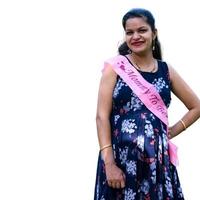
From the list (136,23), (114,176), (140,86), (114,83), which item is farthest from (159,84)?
(114,176)

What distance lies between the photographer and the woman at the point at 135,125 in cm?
279

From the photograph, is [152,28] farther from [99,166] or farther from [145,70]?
[99,166]

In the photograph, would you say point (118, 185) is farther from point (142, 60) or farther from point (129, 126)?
point (142, 60)

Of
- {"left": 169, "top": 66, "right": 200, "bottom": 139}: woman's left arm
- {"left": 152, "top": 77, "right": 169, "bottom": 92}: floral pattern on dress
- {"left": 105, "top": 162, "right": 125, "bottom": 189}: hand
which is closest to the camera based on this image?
{"left": 105, "top": 162, "right": 125, "bottom": 189}: hand

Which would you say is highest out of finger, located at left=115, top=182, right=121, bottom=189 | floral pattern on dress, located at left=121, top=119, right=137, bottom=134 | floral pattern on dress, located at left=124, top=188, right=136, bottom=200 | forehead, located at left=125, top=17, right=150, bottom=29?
forehead, located at left=125, top=17, right=150, bottom=29

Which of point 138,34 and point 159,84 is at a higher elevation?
point 138,34

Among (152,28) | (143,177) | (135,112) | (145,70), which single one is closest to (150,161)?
(143,177)

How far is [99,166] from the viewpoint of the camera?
295 centimetres

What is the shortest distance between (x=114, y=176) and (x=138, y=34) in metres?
0.77

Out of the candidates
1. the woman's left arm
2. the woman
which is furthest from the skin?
the woman's left arm

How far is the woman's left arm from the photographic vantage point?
3.03 metres

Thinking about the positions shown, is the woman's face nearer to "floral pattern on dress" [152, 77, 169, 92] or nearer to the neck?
the neck

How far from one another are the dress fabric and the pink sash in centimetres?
2

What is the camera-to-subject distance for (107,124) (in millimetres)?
2820
